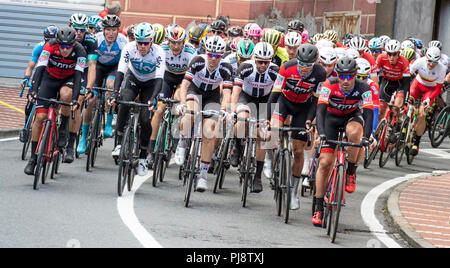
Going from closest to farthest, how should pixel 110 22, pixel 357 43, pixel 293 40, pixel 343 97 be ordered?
pixel 343 97
pixel 293 40
pixel 110 22
pixel 357 43

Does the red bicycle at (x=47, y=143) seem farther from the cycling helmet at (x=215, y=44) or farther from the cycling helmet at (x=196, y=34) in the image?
the cycling helmet at (x=196, y=34)

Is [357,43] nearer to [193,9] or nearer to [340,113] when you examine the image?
[340,113]

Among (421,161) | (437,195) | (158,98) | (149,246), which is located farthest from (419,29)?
(149,246)

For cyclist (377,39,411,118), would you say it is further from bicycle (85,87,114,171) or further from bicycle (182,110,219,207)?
bicycle (182,110,219,207)

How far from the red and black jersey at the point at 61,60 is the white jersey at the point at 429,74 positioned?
26.3 ft

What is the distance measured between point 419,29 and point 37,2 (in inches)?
450

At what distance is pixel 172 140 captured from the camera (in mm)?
13250

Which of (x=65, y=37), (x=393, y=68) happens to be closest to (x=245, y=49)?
(x=65, y=37)

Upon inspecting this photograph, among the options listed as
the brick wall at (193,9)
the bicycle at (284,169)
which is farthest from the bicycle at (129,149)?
the brick wall at (193,9)

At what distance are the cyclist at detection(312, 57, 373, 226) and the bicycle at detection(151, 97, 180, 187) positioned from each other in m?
2.40

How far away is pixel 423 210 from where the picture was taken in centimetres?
1220

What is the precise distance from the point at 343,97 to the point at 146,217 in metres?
2.67

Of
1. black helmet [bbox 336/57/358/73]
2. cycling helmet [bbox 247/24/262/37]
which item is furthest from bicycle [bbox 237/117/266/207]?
cycling helmet [bbox 247/24/262/37]
